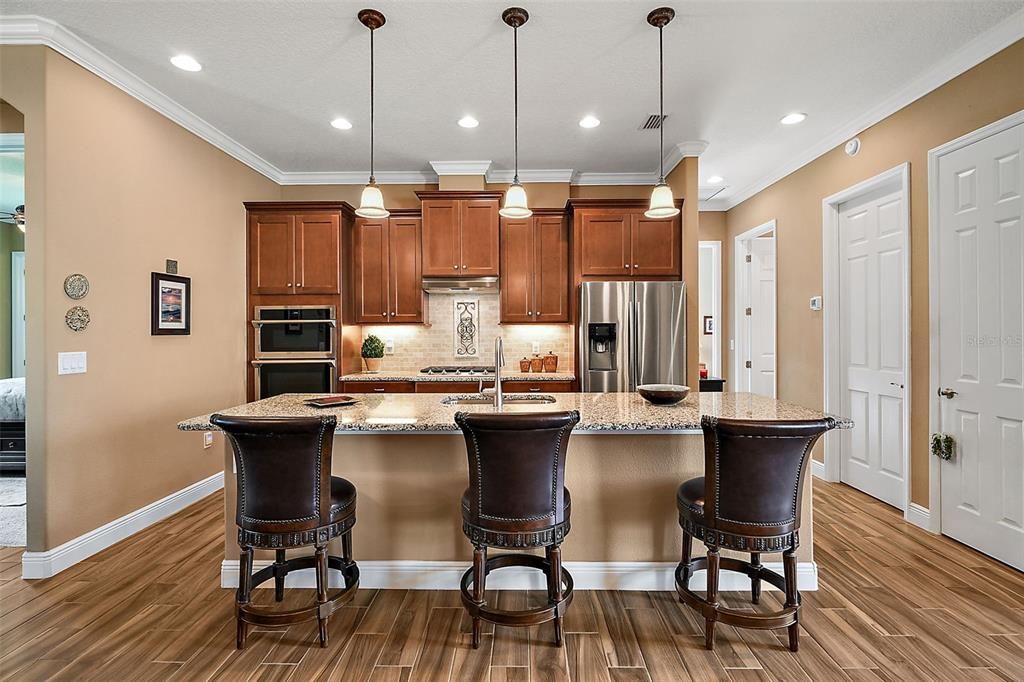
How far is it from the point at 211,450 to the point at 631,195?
4622mm

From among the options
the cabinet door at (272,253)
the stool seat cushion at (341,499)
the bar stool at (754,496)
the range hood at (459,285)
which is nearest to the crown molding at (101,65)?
the cabinet door at (272,253)

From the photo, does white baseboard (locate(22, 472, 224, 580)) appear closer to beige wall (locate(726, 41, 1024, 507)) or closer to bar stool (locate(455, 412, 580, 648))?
bar stool (locate(455, 412, 580, 648))

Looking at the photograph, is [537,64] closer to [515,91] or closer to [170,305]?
[515,91]

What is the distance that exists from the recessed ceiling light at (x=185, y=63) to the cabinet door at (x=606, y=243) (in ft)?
10.3

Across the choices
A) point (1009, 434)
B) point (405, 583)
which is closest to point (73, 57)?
point (405, 583)

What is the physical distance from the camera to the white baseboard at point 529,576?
98.5 inches

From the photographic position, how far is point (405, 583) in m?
2.53

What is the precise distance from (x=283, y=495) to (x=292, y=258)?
10.7 ft

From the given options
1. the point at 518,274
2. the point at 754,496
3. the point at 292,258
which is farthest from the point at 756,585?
the point at 292,258

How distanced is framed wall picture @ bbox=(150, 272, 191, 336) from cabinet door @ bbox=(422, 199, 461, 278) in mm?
1979

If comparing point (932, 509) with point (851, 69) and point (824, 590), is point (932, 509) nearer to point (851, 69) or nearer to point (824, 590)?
point (824, 590)

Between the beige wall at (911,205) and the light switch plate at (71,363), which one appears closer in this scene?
the light switch plate at (71,363)

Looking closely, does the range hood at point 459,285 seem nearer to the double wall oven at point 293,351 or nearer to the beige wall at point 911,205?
the double wall oven at point 293,351

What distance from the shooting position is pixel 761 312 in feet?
19.2
